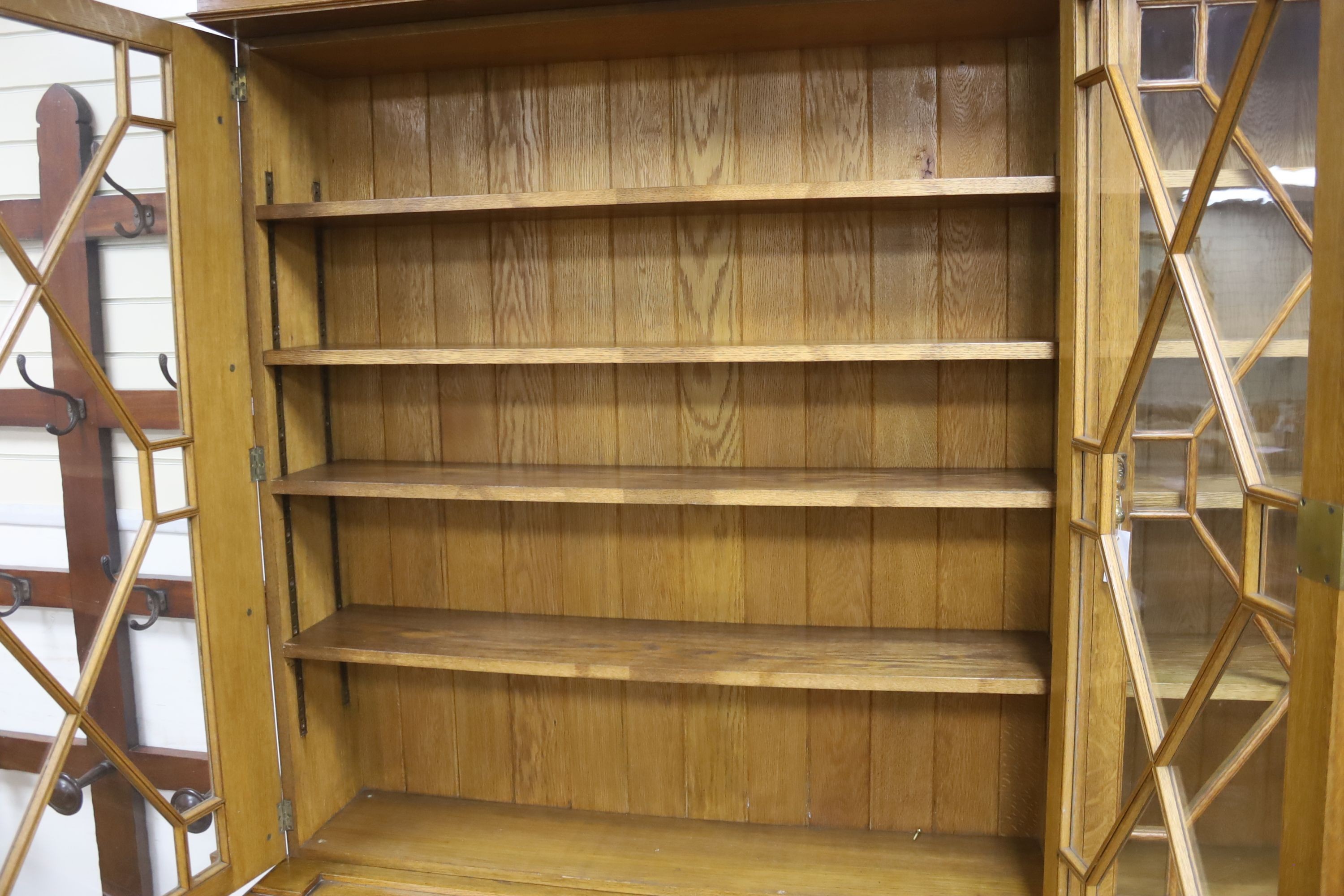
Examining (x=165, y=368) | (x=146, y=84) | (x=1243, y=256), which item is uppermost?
(x=146, y=84)

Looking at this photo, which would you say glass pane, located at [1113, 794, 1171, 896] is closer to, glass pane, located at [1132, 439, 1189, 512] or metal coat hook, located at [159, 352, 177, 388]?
glass pane, located at [1132, 439, 1189, 512]

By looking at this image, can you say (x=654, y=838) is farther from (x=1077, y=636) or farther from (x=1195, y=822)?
(x=1195, y=822)

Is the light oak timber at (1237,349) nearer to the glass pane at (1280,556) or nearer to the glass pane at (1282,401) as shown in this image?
the glass pane at (1282,401)

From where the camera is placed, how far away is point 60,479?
5.65 ft

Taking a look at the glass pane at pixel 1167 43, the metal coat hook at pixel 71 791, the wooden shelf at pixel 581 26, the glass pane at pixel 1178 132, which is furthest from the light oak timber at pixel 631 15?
the metal coat hook at pixel 71 791

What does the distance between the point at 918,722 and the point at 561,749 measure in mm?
849

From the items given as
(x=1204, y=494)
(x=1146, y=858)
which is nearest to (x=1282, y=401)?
(x=1204, y=494)

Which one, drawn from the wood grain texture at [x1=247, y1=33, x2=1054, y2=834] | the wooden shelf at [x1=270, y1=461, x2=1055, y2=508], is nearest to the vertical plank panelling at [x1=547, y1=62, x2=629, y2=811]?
the wood grain texture at [x1=247, y1=33, x2=1054, y2=834]

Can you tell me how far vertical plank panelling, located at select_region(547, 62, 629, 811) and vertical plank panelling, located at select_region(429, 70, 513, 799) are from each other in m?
0.16

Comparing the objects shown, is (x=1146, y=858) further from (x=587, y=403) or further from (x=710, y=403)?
(x=587, y=403)

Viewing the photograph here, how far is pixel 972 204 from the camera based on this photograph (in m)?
2.09

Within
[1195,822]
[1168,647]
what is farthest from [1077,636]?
[1195,822]

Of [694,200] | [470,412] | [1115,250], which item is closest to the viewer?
[1115,250]

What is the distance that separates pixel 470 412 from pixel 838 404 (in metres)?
0.87
